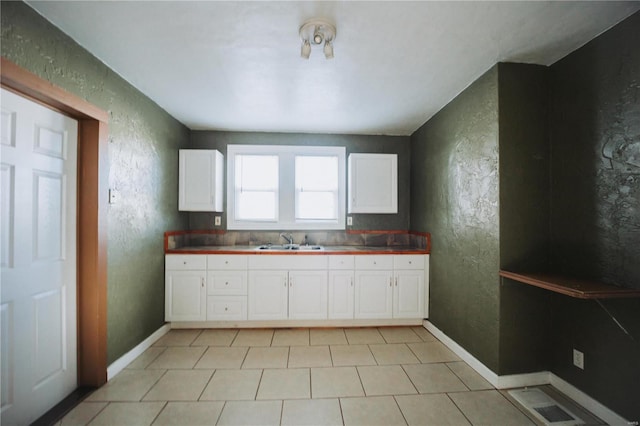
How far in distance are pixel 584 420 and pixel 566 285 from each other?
0.93 m

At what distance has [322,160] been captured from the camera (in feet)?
12.9

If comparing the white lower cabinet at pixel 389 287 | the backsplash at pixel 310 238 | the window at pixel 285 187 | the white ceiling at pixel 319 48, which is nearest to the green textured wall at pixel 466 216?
the white lower cabinet at pixel 389 287

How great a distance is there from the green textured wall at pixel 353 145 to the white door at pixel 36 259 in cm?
184

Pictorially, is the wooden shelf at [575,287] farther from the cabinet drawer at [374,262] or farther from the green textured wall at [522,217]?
the cabinet drawer at [374,262]

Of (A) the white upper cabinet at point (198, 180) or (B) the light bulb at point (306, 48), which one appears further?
Answer: (A) the white upper cabinet at point (198, 180)

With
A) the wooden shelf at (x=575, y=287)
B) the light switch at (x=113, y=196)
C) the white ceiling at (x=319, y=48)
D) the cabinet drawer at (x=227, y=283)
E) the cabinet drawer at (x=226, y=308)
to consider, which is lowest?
the cabinet drawer at (x=226, y=308)

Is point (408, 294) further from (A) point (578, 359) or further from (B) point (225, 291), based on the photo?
(B) point (225, 291)

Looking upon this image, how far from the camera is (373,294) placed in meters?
3.27

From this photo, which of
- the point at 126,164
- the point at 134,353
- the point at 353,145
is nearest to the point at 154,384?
the point at 134,353

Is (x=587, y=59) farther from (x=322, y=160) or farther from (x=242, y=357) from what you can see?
(x=242, y=357)

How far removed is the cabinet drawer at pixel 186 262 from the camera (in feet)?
10.3

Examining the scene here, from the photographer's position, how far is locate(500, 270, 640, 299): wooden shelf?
58.6 inches

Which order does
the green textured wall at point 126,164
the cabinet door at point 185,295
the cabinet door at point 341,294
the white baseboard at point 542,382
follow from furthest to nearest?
the cabinet door at point 341,294, the cabinet door at point 185,295, the white baseboard at point 542,382, the green textured wall at point 126,164

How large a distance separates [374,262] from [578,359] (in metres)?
1.87
